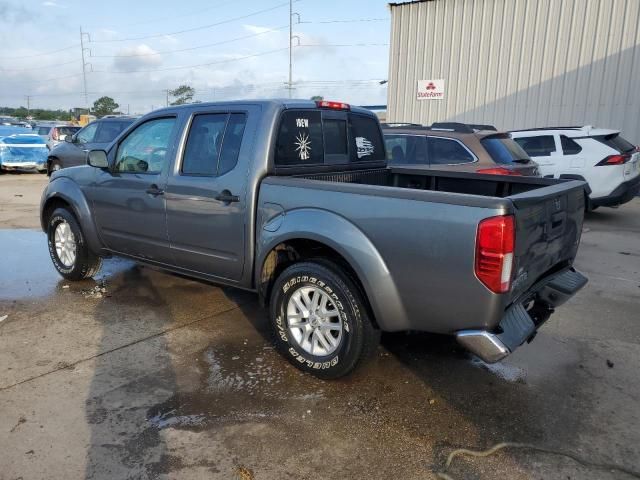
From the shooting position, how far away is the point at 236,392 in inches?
136

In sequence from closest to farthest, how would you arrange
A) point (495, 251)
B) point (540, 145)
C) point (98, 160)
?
point (495, 251) < point (98, 160) < point (540, 145)

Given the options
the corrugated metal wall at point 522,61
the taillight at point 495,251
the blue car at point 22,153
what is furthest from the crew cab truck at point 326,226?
the blue car at point 22,153

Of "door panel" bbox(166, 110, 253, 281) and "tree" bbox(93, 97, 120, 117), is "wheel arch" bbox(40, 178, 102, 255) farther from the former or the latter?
"tree" bbox(93, 97, 120, 117)

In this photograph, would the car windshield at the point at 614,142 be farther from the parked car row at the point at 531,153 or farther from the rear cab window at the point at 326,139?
the rear cab window at the point at 326,139

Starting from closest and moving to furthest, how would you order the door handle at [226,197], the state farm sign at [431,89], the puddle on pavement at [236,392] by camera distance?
the puddle on pavement at [236,392] → the door handle at [226,197] → the state farm sign at [431,89]

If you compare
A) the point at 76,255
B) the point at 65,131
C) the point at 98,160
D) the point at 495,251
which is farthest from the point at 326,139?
the point at 65,131

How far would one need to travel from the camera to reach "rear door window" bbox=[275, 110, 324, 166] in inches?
157

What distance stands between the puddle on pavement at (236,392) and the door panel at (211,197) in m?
0.64

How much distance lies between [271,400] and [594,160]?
8.77m

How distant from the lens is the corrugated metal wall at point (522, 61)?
13312mm

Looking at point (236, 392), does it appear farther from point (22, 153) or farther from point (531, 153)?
point (22, 153)

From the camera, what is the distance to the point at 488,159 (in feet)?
23.2

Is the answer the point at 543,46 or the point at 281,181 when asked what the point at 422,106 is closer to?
the point at 543,46

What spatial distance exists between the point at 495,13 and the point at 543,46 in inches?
66.3
